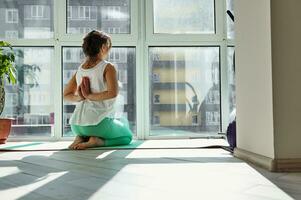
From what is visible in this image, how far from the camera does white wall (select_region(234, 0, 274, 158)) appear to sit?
1.37 meters

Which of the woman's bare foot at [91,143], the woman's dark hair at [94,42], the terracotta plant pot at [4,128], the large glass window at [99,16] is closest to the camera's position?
the woman's bare foot at [91,143]

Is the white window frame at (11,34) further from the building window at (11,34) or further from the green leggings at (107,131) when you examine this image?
the green leggings at (107,131)

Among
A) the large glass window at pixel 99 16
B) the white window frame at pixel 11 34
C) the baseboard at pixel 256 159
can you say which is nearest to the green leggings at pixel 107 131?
the baseboard at pixel 256 159

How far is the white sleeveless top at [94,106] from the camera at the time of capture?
2264 mm

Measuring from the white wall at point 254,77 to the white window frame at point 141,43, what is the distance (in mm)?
1191

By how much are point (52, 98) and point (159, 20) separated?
109cm

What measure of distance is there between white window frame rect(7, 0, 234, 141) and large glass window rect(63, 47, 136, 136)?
59 mm

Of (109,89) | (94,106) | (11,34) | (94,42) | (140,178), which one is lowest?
(140,178)

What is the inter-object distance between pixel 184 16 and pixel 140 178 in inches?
83.7

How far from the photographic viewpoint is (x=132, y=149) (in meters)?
2.11

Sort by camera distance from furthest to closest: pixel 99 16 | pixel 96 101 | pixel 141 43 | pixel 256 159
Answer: pixel 99 16, pixel 141 43, pixel 96 101, pixel 256 159

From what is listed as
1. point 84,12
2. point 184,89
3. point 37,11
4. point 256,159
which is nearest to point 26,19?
point 37,11

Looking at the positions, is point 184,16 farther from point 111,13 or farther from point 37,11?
point 37,11

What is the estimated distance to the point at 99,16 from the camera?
304 cm
